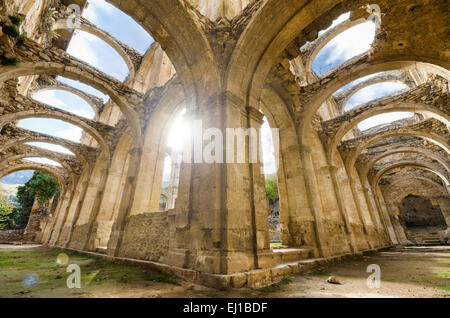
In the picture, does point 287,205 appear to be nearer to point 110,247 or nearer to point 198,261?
point 198,261

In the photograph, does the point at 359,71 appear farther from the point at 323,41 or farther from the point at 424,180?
the point at 424,180

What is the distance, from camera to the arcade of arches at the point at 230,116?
140 inches

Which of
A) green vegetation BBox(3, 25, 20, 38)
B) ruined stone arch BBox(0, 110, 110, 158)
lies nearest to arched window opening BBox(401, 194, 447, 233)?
ruined stone arch BBox(0, 110, 110, 158)

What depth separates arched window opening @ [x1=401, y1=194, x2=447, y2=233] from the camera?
2083cm

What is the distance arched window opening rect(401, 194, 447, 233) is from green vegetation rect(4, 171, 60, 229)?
125 ft

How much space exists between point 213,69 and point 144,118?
452 cm

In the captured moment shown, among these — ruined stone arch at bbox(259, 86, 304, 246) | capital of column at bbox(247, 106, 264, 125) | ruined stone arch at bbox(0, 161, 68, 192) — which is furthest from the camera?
ruined stone arch at bbox(0, 161, 68, 192)

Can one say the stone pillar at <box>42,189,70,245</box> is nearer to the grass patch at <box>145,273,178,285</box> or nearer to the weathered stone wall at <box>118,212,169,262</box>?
the weathered stone wall at <box>118,212,169,262</box>

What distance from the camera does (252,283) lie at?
2.87m

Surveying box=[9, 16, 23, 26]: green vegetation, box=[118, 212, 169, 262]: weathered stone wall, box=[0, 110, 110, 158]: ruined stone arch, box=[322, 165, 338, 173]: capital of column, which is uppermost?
box=[0, 110, 110, 158]: ruined stone arch

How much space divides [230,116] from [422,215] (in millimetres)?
28922

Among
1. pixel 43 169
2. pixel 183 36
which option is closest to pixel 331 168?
pixel 183 36

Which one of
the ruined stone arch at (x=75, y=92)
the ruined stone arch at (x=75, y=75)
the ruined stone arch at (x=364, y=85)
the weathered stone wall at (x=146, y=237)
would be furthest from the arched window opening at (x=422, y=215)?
the ruined stone arch at (x=75, y=92)
